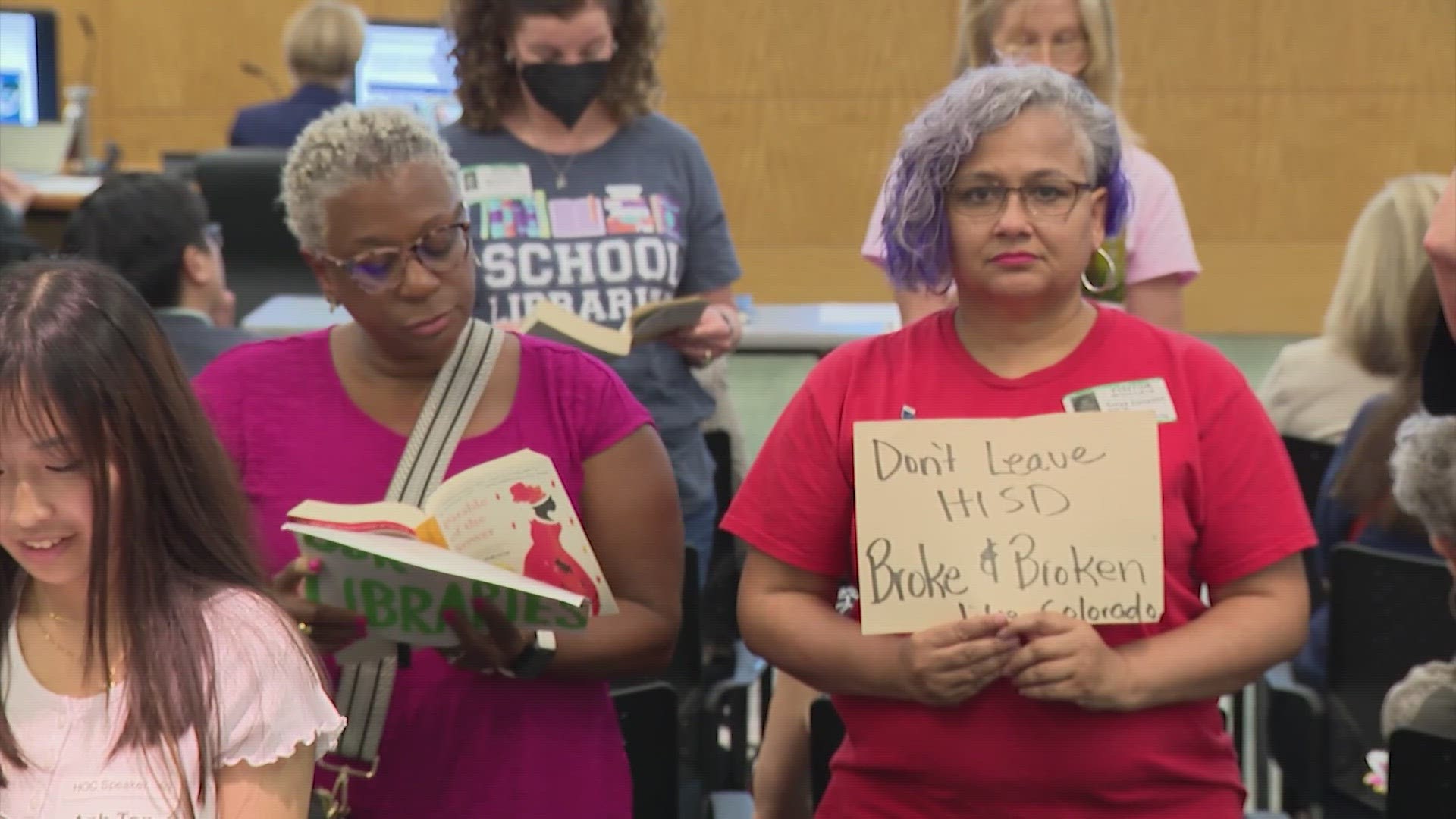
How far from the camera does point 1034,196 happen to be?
2100 mm

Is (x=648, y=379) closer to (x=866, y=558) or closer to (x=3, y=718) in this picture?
(x=866, y=558)

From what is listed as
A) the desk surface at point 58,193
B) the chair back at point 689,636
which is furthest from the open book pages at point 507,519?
the desk surface at point 58,193

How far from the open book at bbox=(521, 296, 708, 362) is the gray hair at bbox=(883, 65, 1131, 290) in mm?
729

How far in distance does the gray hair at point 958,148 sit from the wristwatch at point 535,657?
1.97ft

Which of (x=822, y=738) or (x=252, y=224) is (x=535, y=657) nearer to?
(x=822, y=738)

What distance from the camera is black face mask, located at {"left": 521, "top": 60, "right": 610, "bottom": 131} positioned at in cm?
328

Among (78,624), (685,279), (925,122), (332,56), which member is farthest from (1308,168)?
(78,624)

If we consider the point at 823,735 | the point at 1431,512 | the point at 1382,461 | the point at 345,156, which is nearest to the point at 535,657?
the point at 823,735

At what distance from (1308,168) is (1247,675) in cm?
834

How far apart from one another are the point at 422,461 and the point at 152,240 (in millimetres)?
2005

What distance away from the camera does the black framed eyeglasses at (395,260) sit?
2.29m

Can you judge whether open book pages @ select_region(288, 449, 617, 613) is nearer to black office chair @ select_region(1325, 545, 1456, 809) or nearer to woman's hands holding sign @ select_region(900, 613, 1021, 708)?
woman's hands holding sign @ select_region(900, 613, 1021, 708)

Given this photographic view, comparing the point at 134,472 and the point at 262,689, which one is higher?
the point at 134,472

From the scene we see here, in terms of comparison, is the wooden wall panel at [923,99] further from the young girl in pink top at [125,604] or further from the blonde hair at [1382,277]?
the young girl in pink top at [125,604]
